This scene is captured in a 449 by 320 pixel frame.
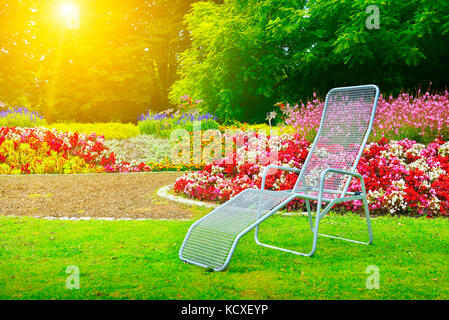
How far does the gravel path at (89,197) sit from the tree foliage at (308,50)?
517 cm

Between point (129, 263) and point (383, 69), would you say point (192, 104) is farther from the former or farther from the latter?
point (129, 263)

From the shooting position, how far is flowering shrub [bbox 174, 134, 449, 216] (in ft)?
17.8

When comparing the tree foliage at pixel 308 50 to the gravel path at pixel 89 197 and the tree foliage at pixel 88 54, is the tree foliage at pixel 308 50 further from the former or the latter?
the tree foliage at pixel 88 54

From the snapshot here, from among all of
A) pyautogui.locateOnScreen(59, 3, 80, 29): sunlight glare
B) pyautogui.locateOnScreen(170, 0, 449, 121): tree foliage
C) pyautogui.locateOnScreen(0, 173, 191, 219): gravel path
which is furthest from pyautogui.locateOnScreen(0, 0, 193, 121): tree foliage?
pyautogui.locateOnScreen(0, 173, 191, 219): gravel path

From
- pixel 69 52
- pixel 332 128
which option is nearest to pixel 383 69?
pixel 332 128

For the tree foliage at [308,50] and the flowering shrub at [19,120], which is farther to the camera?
the flowering shrub at [19,120]

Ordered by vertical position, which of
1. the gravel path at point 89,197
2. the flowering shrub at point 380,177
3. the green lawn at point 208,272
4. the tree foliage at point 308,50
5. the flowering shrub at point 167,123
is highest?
the tree foliage at point 308,50

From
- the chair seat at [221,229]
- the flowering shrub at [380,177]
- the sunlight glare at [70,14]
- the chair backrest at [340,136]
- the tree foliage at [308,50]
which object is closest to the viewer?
the chair seat at [221,229]

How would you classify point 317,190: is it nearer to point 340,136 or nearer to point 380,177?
point 340,136

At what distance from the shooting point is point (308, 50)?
11031 mm

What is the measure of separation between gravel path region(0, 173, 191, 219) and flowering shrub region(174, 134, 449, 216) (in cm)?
73

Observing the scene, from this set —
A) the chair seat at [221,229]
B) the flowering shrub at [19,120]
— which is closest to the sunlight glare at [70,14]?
the flowering shrub at [19,120]

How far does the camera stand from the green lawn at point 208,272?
8.95ft
